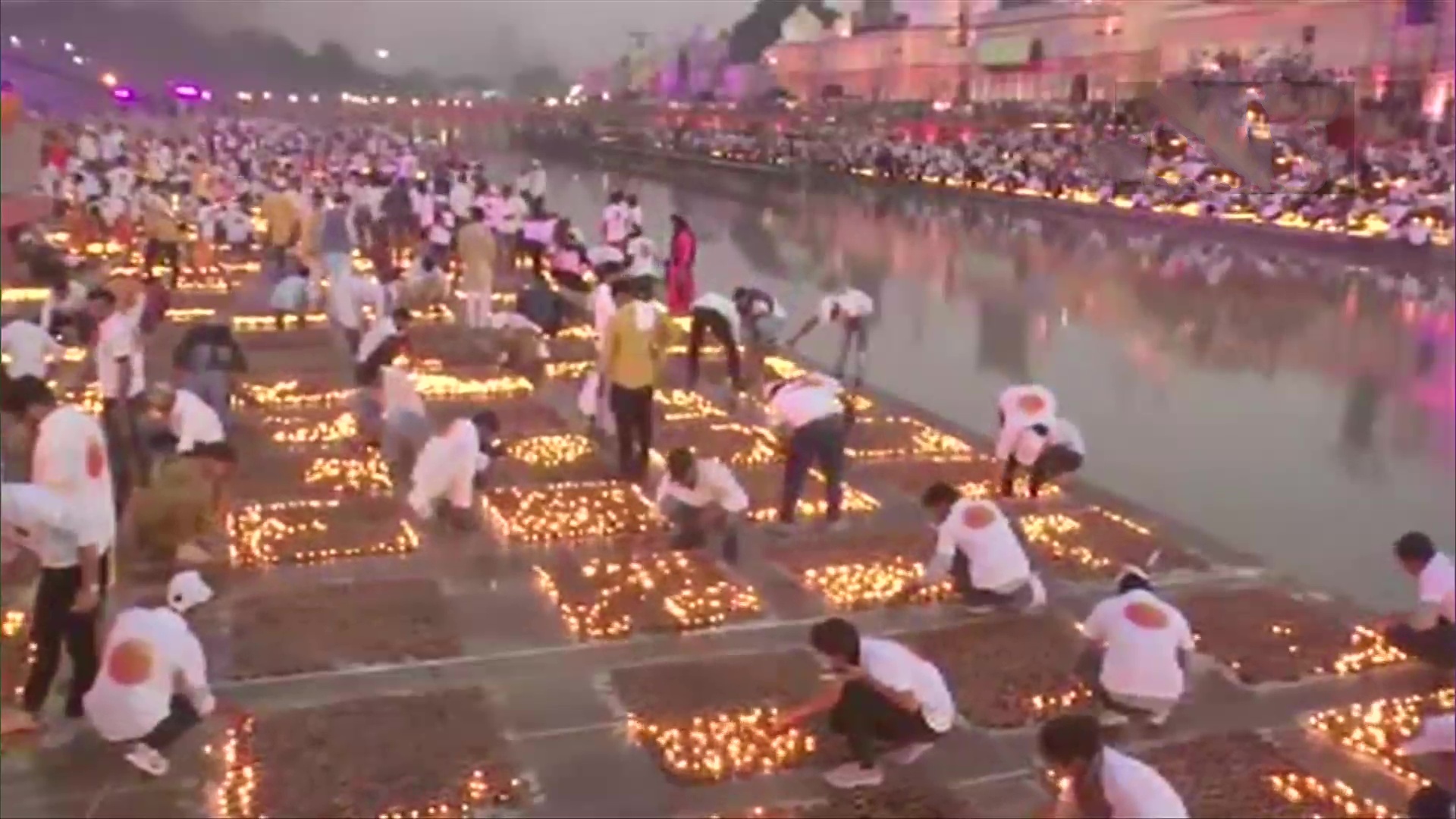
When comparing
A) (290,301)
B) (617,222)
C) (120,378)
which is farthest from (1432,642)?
(617,222)

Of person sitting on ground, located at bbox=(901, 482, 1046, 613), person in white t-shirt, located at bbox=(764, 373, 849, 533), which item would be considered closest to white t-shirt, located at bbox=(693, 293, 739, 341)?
person in white t-shirt, located at bbox=(764, 373, 849, 533)

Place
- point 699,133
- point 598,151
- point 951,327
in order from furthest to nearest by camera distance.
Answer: point 598,151 < point 699,133 < point 951,327

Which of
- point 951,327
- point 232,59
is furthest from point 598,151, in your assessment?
point 951,327

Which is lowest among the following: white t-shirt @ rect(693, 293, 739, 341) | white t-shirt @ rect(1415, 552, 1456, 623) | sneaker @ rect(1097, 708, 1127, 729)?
sneaker @ rect(1097, 708, 1127, 729)

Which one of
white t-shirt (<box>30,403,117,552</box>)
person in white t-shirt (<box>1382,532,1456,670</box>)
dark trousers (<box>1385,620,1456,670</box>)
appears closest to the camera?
white t-shirt (<box>30,403,117,552</box>)

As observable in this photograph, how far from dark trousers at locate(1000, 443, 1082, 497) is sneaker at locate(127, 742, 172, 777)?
5362 mm

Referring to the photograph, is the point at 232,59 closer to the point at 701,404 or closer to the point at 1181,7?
the point at 1181,7

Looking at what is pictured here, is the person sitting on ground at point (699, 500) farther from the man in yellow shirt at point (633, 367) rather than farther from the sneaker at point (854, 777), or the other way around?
the sneaker at point (854, 777)

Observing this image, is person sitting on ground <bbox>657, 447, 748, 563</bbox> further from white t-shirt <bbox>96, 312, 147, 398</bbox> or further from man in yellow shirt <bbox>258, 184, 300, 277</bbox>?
man in yellow shirt <bbox>258, 184, 300, 277</bbox>

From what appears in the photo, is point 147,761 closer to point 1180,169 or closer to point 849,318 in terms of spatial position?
point 849,318

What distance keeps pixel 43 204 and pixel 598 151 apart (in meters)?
64.3

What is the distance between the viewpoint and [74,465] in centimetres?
494

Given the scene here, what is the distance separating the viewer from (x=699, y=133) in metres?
63.2

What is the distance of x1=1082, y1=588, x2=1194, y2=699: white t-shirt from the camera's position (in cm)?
560
